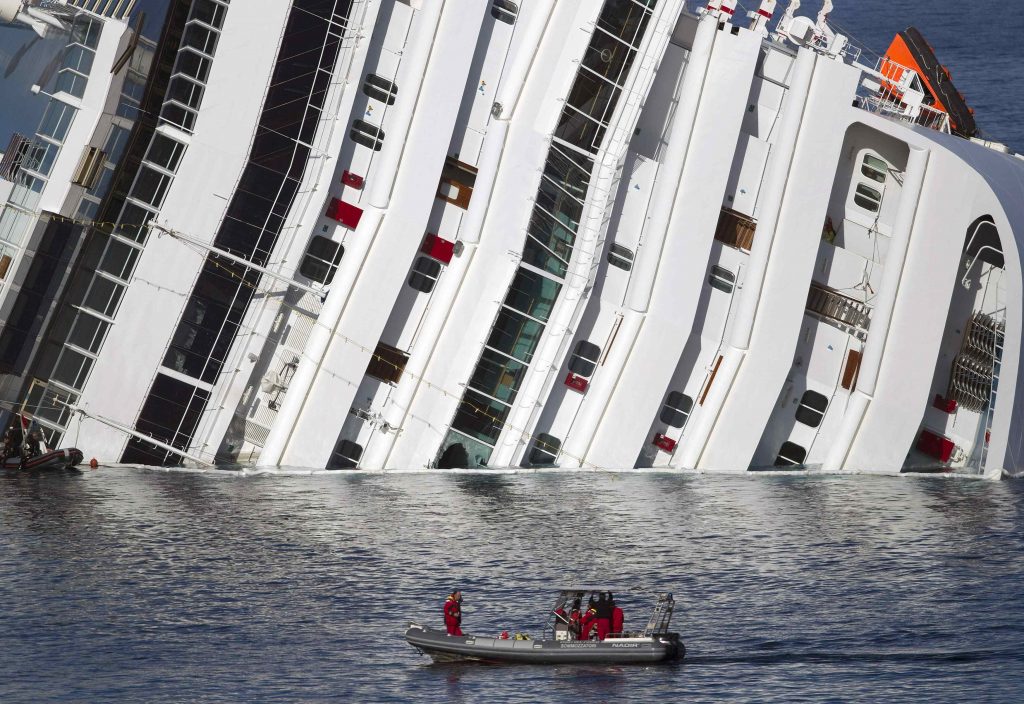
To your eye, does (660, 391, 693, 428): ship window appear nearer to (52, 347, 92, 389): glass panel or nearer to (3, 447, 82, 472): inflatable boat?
(52, 347, 92, 389): glass panel

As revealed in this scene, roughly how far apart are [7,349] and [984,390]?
2031cm

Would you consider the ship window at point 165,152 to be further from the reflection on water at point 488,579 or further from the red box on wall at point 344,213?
the reflection on water at point 488,579

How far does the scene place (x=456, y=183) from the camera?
105 feet

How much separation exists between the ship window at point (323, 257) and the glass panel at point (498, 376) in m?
3.70

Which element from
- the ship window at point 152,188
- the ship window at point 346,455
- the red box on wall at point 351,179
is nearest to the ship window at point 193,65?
the ship window at point 152,188

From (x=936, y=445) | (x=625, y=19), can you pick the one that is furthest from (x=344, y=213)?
(x=936, y=445)

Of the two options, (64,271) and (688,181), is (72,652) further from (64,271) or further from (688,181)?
(688,181)

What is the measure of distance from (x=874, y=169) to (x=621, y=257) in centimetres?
576

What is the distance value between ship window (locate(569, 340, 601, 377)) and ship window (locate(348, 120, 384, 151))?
19.9ft

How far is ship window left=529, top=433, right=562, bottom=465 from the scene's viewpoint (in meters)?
32.4

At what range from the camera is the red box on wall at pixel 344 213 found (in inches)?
1257

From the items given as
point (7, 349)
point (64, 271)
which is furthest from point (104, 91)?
point (7, 349)

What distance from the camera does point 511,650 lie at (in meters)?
24.1

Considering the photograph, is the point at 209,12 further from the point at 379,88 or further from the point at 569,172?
the point at 569,172
